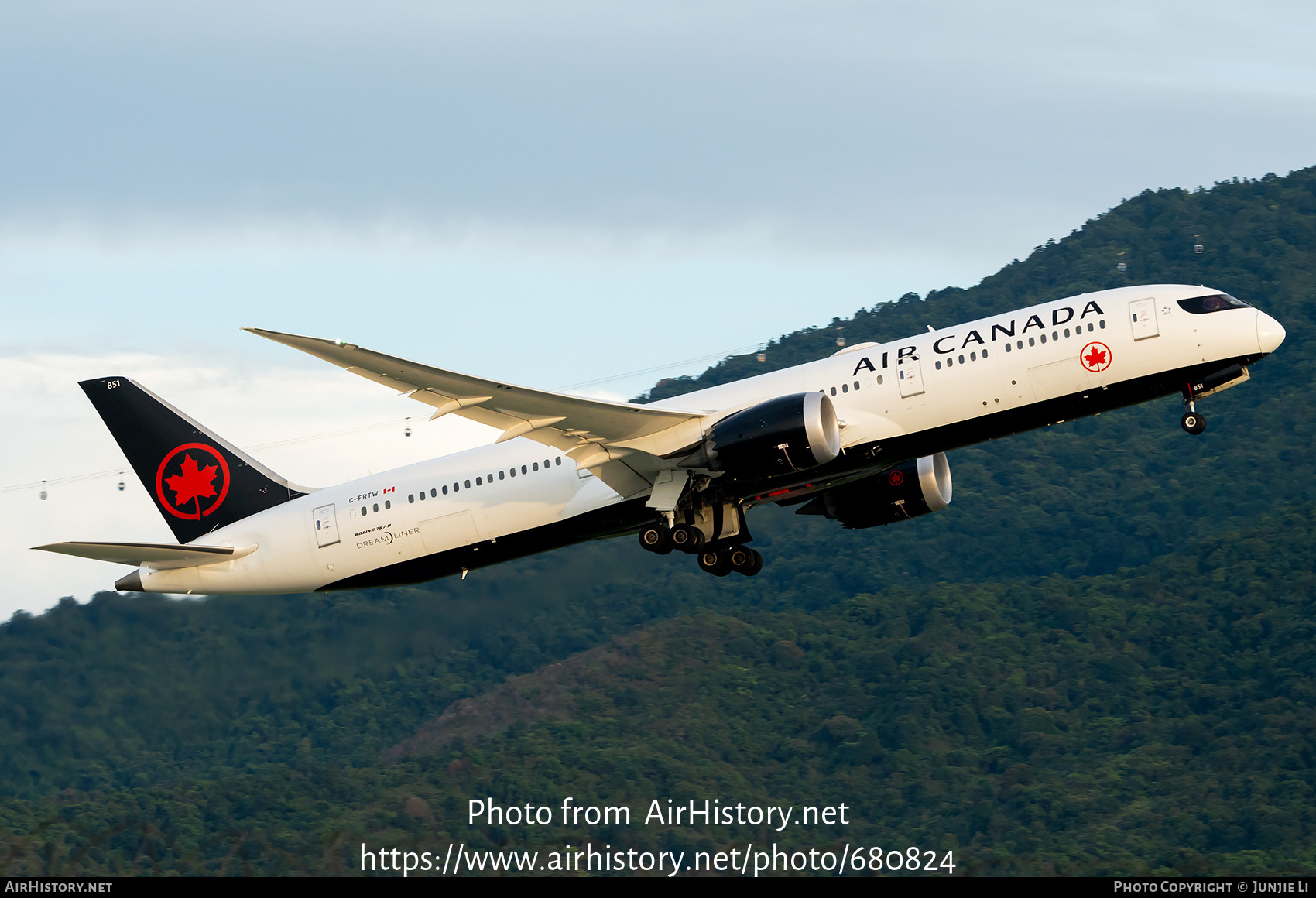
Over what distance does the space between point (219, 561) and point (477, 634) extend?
12324mm

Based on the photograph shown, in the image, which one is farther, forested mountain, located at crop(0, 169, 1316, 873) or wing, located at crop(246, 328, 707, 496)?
forested mountain, located at crop(0, 169, 1316, 873)

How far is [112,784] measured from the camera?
246ft

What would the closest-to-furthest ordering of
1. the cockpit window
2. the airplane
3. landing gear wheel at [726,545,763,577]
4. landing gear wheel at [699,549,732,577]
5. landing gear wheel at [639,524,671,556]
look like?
A: 1. the airplane
2. the cockpit window
3. landing gear wheel at [639,524,671,556]
4. landing gear wheel at [726,545,763,577]
5. landing gear wheel at [699,549,732,577]

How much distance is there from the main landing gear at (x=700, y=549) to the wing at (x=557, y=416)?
141cm

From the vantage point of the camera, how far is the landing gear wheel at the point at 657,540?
4381 cm

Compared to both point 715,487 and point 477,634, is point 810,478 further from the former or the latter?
point 477,634

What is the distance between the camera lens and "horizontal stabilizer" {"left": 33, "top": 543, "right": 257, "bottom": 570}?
42.8m

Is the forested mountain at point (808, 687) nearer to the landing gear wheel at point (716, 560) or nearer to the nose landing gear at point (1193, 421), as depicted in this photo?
the landing gear wheel at point (716, 560)

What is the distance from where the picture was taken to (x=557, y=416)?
41.5 metres

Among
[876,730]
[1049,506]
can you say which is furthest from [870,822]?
[1049,506]

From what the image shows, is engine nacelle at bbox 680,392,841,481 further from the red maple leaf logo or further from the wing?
the red maple leaf logo

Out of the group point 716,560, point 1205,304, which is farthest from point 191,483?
point 1205,304

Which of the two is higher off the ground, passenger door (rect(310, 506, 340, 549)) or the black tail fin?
the black tail fin

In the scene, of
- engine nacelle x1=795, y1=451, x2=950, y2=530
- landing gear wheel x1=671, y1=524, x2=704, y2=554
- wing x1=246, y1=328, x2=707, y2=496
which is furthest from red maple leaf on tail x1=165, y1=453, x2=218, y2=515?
engine nacelle x1=795, y1=451, x2=950, y2=530
